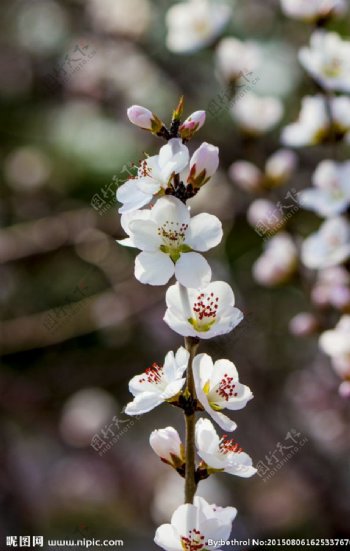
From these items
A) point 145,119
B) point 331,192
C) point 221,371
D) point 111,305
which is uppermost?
point 145,119

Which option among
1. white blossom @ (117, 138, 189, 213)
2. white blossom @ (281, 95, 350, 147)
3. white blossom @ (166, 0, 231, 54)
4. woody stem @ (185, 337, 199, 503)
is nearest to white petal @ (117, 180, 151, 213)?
white blossom @ (117, 138, 189, 213)

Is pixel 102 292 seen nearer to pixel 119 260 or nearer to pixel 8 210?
pixel 119 260

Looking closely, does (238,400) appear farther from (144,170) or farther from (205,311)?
(144,170)

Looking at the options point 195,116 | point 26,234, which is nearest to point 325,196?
point 195,116

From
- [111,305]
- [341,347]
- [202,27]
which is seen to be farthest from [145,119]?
[111,305]

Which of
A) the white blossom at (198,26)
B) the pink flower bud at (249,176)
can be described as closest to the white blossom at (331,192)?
the pink flower bud at (249,176)
